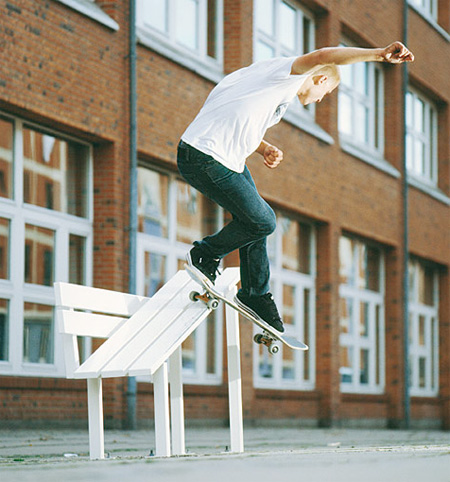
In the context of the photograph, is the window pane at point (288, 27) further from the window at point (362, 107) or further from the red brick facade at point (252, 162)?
the window at point (362, 107)

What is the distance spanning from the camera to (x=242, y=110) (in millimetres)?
6441

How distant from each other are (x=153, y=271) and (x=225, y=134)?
26.7 ft

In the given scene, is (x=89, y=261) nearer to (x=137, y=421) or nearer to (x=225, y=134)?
(x=137, y=421)

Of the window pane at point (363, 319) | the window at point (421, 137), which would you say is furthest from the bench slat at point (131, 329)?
the window at point (421, 137)

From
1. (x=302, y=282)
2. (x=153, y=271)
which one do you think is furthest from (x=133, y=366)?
(x=302, y=282)

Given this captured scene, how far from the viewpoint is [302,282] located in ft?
60.8

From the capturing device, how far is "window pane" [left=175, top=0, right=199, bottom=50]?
1534 cm

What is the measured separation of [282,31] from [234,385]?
11.8 meters

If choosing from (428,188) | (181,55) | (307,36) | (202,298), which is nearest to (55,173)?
(181,55)

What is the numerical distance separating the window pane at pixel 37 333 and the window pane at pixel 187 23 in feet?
14.5

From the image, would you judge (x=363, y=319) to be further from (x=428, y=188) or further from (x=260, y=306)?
(x=260, y=306)

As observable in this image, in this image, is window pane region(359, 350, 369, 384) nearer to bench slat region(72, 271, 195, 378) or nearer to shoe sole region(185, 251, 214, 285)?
bench slat region(72, 271, 195, 378)

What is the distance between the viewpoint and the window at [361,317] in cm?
2005

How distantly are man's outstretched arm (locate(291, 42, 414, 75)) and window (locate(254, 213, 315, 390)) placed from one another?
11.0m
